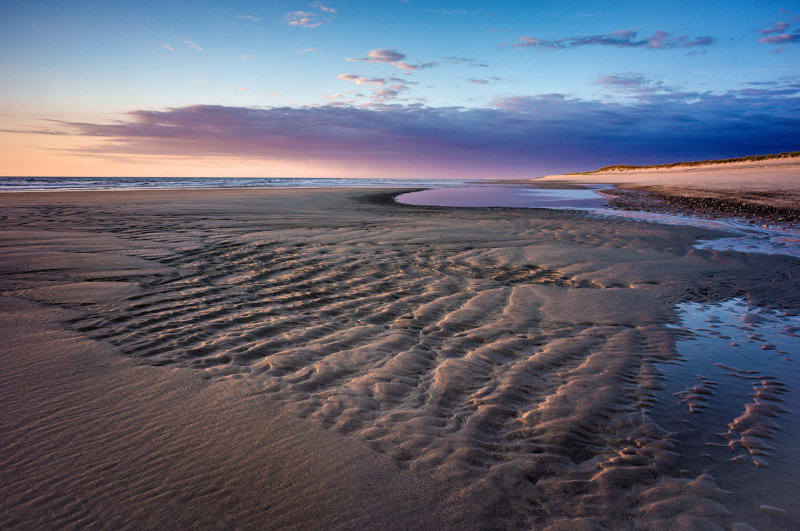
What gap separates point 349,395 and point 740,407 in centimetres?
289

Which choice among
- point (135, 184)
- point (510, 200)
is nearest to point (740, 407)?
point (510, 200)

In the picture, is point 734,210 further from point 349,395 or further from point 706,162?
point 706,162

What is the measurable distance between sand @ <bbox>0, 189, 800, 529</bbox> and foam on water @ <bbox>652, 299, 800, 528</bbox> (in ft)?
0.20

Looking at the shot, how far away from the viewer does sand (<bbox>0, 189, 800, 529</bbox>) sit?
2.14 m

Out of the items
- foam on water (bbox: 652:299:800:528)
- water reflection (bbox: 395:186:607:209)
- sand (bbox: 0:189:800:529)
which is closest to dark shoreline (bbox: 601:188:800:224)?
water reflection (bbox: 395:186:607:209)

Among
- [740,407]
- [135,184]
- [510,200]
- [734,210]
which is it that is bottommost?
[740,407]

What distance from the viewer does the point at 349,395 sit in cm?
316

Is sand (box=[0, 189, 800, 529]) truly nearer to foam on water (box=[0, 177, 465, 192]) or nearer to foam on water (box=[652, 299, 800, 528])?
foam on water (box=[652, 299, 800, 528])

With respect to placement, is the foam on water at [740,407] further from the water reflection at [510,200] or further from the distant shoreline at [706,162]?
the distant shoreline at [706,162]

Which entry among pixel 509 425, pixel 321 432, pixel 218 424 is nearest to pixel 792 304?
pixel 509 425

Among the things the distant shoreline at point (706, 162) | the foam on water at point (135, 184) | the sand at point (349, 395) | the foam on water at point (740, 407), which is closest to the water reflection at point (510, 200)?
the sand at point (349, 395)

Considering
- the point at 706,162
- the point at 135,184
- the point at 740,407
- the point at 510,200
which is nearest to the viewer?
the point at 740,407

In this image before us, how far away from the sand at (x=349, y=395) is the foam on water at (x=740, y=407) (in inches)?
2.4

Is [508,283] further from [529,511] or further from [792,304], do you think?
[529,511]
